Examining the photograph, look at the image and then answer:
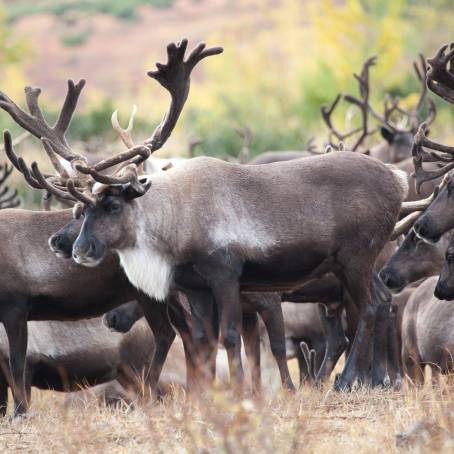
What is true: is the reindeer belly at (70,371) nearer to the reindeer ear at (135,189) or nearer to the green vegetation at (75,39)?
the reindeer ear at (135,189)

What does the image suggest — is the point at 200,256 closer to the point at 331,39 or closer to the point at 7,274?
the point at 7,274

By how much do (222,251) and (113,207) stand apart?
0.83 m

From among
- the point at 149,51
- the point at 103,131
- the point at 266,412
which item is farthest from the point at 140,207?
the point at 149,51

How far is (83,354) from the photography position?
1031 cm

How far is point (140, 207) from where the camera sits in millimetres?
8422

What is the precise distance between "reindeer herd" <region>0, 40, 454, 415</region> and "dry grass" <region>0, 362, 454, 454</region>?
45 centimetres

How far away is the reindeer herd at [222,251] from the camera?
8234 millimetres

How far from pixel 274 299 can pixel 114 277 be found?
1227 mm

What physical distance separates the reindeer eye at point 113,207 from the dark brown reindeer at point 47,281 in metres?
0.45

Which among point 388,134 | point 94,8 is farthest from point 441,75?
point 94,8

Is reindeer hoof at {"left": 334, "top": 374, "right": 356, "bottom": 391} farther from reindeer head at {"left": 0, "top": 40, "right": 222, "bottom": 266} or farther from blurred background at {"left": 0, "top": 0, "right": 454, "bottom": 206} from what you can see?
blurred background at {"left": 0, "top": 0, "right": 454, "bottom": 206}

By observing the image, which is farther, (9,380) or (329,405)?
(9,380)

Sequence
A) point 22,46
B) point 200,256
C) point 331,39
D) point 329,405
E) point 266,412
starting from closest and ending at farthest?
point 266,412
point 329,405
point 200,256
point 331,39
point 22,46

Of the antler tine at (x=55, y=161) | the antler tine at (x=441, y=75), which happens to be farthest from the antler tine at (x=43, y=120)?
the antler tine at (x=441, y=75)
